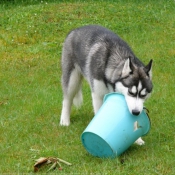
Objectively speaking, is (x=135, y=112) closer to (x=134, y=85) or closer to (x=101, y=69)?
(x=134, y=85)

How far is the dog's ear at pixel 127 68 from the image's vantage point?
19.5 ft

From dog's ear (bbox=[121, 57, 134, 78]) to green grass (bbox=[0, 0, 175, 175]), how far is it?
952 mm

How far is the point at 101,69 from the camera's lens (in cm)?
661

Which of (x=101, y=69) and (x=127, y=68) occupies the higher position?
(x=127, y=68)

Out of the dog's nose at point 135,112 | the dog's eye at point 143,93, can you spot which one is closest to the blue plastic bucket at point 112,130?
the dog's nose at point 135,112

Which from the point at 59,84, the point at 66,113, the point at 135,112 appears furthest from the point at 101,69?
the point at 59,84

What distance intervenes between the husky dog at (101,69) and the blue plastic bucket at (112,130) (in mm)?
118

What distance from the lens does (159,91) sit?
8781 mm

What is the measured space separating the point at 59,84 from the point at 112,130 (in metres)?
4.36

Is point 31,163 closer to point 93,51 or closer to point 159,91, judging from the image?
point 93,51

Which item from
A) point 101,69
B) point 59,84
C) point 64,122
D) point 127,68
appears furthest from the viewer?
point 59,84

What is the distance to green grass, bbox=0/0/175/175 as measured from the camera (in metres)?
5.84

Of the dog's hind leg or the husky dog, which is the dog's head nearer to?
the husky dog

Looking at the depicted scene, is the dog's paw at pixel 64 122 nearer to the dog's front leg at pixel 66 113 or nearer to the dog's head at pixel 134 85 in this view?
the dog's front leg at pixel 66 113
